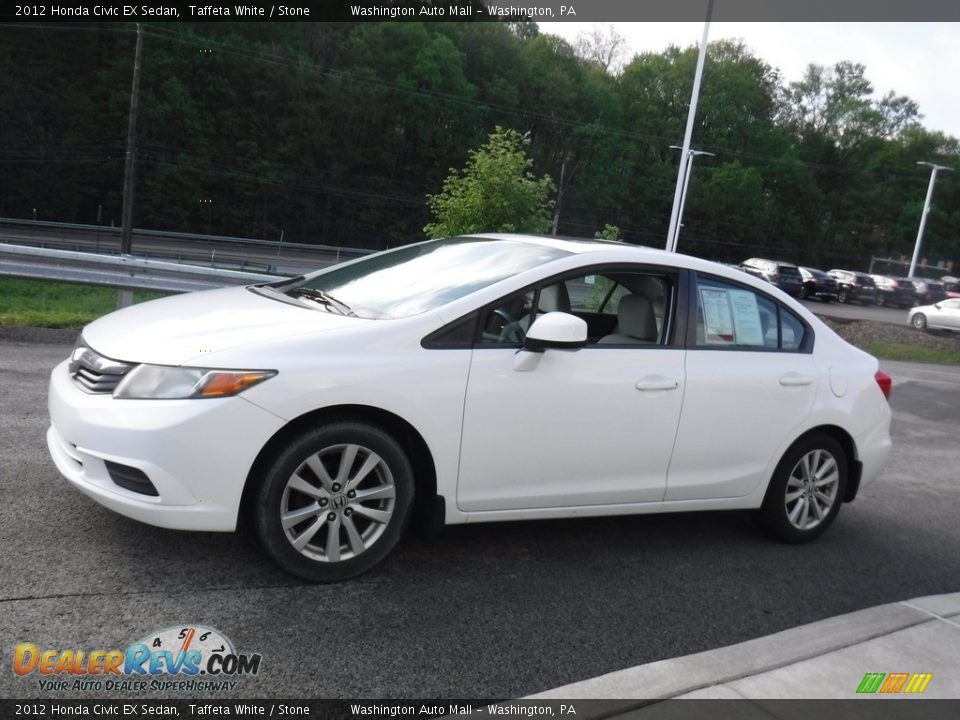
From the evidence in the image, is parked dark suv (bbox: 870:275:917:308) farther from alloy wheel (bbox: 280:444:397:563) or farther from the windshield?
alloy wheel (bbox: 280:444:397:563)

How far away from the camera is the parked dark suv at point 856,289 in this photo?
50.4 metres

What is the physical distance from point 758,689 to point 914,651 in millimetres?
1030

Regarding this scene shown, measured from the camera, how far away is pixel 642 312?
4996mm

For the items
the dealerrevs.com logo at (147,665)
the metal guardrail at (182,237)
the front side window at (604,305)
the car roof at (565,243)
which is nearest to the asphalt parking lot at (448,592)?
the dealerrevs.com logo at (147,665)

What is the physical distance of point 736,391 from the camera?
4.99m

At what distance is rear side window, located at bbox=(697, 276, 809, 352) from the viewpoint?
5.06m

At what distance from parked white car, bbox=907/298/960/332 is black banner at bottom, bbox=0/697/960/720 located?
31.9 meters

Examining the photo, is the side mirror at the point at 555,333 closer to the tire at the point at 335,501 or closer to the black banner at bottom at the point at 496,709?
the tire at the point at 335,501

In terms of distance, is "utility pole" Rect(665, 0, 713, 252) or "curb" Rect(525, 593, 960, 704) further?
"utility pole" Rect(665, 0, 713, 252)

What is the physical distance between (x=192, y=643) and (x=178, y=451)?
2.45 ft

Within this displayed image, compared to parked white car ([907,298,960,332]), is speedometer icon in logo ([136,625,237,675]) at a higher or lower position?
higher

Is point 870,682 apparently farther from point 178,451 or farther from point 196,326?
point 196,326

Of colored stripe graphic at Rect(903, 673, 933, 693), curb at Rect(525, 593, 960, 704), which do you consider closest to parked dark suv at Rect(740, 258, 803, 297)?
curb at Rect(525, 593, 960, 704)

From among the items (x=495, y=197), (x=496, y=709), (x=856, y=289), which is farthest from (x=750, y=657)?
(x=856, y=289)
